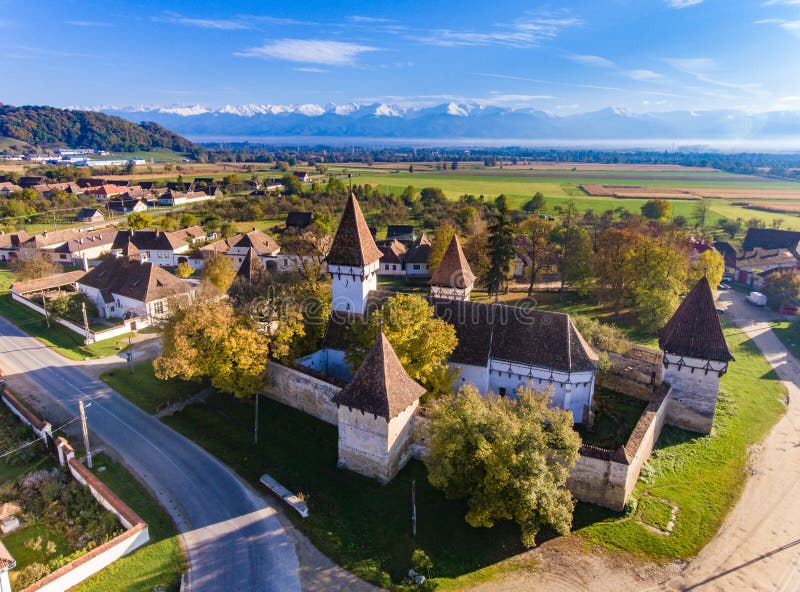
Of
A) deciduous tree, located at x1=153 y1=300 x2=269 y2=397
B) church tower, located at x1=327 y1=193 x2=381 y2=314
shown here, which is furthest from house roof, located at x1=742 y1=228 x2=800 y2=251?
deciduous tree, located at x1=153 y1=300 x2=269 y2=397

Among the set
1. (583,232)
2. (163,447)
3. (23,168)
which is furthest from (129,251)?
(23,168)

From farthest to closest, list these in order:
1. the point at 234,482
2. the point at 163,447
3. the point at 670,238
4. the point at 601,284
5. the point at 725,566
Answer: the point at 670,238 < the point at 601,284 < the point at 163,447 < the point at 234,482 < the point at 725,566

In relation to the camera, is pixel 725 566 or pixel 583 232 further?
pixel 583 232

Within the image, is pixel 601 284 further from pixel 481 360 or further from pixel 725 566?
pixel 725 566

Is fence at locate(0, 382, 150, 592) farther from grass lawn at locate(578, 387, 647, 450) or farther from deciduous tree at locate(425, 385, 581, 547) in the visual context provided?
grass lawn at locate(578, 387, 647, 450)

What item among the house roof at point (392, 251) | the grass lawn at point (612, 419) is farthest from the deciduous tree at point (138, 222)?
the grass lawn at point (612, 419)

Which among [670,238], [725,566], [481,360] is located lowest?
[725,566]

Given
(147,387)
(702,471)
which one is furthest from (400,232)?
(702,471)
